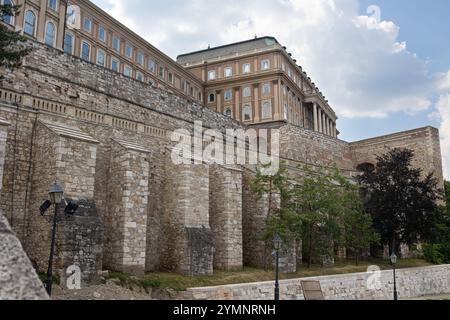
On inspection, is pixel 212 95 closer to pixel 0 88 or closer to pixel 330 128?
pixel 330 128

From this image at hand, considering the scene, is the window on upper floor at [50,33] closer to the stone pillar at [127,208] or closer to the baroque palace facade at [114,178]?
the baroque palace facade at [114,178]

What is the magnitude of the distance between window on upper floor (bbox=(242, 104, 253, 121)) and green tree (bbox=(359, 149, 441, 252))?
111 feet

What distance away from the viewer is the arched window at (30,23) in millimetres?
38344

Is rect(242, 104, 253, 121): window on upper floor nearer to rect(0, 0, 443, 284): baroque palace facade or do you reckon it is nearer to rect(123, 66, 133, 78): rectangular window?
rect(123, 66, 133, 78): rectangular window

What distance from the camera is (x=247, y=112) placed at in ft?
202

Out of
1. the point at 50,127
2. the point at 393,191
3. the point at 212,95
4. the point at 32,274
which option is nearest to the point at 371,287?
the point at 393,191

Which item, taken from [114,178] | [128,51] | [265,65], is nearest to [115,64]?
[128,51]

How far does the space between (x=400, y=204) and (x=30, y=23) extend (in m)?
33.2

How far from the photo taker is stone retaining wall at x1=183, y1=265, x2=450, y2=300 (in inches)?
579

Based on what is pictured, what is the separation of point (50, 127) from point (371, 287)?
16.1 metres

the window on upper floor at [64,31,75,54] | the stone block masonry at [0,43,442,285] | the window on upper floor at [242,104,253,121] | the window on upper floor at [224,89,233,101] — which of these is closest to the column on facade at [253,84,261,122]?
the window on upper floor at [242,104,253,121]

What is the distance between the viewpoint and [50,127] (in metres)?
14.2

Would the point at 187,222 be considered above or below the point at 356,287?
above

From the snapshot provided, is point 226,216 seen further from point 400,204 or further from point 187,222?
point 400,204
